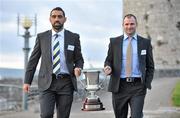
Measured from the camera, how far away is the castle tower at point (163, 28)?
1253 inches

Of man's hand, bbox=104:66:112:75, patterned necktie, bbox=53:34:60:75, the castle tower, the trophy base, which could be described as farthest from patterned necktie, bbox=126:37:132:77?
the castle tower

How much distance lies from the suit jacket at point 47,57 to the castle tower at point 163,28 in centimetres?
2433

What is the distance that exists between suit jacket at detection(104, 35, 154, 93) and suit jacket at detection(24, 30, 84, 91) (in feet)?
1.26

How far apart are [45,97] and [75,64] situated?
0.54m

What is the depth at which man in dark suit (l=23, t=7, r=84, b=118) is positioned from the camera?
24.3 ft

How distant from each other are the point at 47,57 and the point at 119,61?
2.77ft

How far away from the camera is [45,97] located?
7.40 metres

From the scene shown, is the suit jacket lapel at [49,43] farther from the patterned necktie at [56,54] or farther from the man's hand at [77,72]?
the man's hand at [77,72]

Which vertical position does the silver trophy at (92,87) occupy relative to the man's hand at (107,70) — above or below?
below

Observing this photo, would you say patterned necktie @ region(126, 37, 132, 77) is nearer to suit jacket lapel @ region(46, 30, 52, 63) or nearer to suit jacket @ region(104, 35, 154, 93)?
suit jacket @ region(104, 35, 154, 93)

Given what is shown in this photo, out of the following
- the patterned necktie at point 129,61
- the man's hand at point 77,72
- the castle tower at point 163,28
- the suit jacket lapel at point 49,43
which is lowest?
the man's hand at point 77,72

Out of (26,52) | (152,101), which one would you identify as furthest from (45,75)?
(26,52)

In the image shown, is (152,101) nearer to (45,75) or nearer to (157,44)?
(45,75)

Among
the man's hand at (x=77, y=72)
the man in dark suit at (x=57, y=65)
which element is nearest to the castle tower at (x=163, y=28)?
the man in dark suit at (x=57, y=65)
